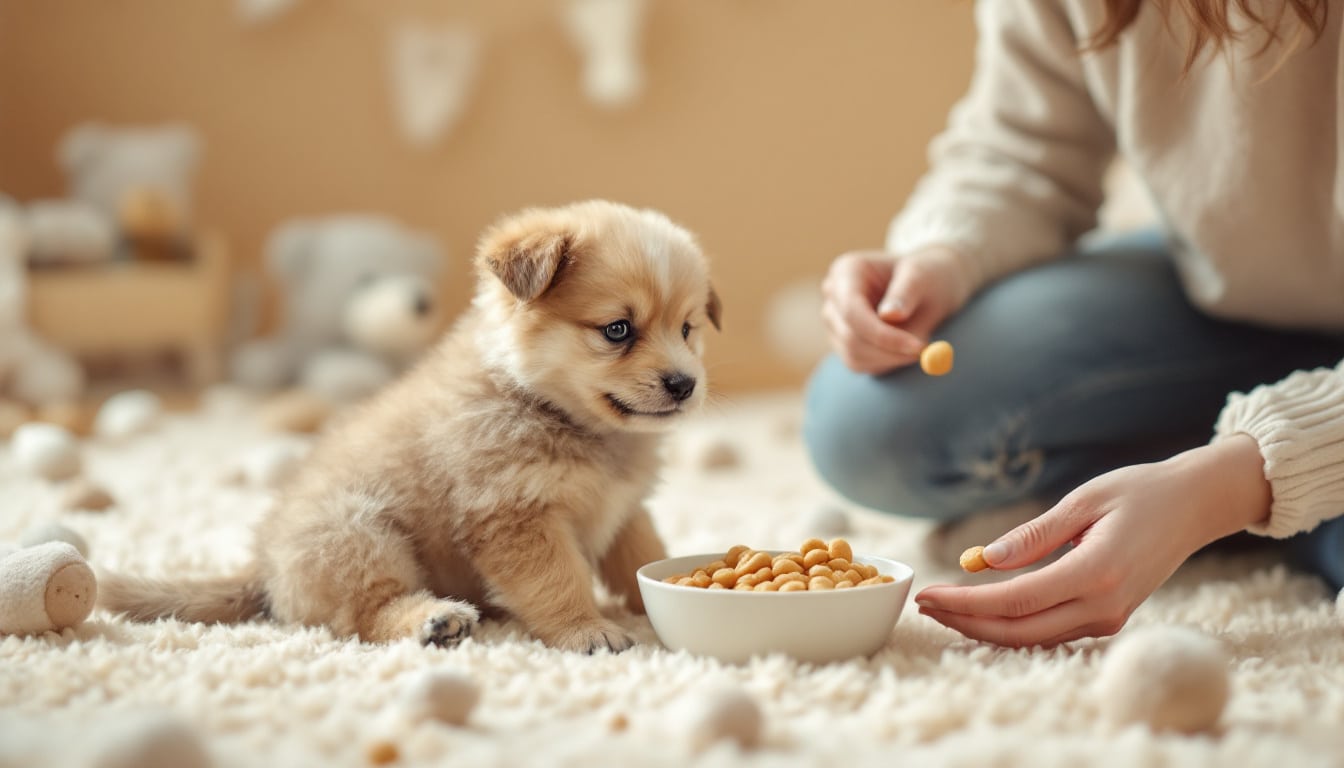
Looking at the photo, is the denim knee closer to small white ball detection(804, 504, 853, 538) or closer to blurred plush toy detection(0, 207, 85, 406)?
small white ball detection(804, 504, 853, 538)

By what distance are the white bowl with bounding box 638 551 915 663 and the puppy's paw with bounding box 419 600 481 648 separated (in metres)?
0.20

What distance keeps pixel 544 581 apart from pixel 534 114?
3.17 meters

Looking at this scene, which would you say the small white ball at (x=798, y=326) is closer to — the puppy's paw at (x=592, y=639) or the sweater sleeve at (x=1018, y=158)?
the sweater sleeve at (x=1018, y=158)

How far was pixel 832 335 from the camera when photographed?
149 centimetres

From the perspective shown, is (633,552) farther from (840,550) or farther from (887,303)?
(887,303)

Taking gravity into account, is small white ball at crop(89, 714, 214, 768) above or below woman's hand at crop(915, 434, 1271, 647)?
above

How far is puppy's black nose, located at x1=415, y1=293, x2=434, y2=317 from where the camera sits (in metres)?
3.23

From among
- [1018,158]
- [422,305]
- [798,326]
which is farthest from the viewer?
[798,326]

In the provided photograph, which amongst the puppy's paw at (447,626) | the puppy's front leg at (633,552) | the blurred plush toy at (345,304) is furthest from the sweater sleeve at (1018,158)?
Result: the blurred plush toy at (345,304)

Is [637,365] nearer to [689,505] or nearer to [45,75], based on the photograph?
[689,505]

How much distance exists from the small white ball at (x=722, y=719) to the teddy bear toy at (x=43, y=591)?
2.13ft

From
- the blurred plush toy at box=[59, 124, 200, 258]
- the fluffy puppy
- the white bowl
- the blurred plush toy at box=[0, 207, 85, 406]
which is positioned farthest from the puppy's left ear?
the blurred plush toy at box=[59, 124, 200, 258]

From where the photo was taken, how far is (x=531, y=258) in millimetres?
1206

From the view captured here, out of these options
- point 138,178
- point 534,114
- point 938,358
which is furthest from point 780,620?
point 534,114
